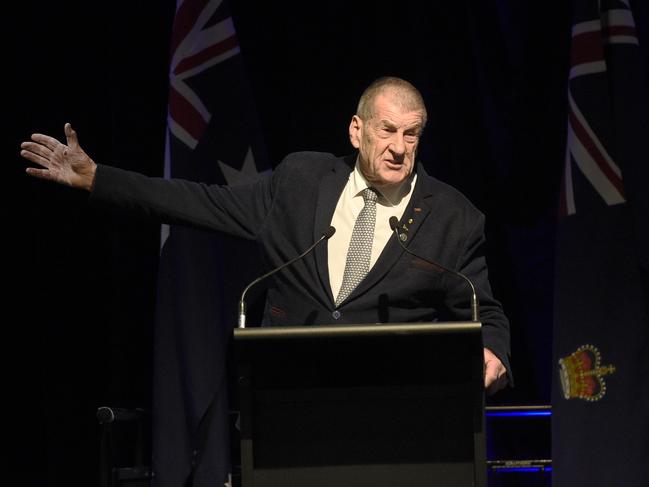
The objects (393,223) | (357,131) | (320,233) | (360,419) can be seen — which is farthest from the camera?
(357,131)

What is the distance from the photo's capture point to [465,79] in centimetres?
425

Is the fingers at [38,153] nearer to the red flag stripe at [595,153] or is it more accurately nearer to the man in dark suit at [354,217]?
the man in dark suit at [354,217]

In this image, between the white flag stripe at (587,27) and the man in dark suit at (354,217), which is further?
the white flag stripe at (587,27)

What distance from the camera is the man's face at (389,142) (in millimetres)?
2867

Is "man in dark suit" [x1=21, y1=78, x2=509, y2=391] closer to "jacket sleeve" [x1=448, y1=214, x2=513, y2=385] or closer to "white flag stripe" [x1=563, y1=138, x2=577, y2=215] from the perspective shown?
"jacket sleeve" [x1=448, y1=214, x2=513, y2=385]

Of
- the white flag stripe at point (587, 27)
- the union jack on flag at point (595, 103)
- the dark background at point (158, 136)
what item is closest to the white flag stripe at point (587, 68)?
the union jack on flag at point (595, 103)

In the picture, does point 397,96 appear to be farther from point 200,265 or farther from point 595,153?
point 200,265

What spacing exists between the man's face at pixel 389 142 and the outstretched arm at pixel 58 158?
0.82m

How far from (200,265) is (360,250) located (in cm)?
128

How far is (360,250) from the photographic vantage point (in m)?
2.78

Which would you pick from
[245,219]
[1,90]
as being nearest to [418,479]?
[245,219]

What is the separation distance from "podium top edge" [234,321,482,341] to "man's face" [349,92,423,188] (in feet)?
2.75

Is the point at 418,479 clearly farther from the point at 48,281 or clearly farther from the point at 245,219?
the point at 48,281

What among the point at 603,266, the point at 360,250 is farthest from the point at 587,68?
the point at 360,250
